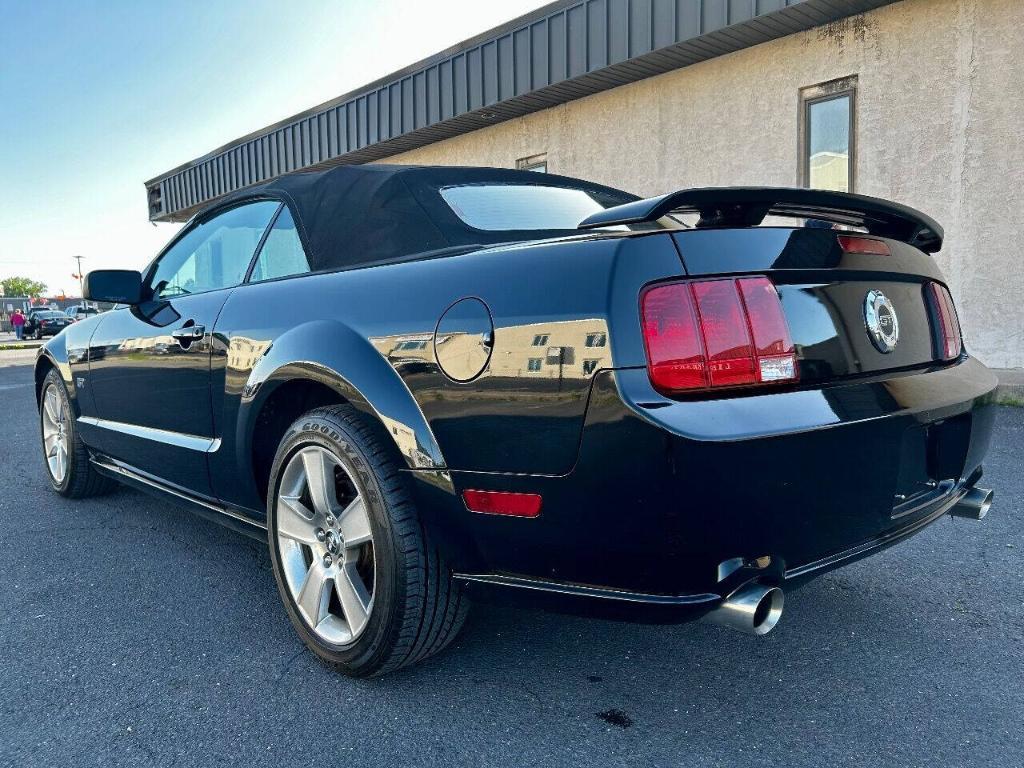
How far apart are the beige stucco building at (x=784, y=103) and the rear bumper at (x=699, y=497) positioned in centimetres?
583

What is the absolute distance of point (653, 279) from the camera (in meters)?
1.61

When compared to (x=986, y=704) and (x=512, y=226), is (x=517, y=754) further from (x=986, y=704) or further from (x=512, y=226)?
(x=512, y=226)

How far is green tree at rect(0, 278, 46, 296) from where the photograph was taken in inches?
5143

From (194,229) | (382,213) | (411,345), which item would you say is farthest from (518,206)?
(194,229)

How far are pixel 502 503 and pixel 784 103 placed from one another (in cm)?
720

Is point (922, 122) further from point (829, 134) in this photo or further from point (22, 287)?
point (22, 287)

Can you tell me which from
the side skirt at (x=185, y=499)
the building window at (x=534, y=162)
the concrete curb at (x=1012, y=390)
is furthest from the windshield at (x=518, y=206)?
the building window at (x=534, y=162)

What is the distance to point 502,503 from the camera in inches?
68.4

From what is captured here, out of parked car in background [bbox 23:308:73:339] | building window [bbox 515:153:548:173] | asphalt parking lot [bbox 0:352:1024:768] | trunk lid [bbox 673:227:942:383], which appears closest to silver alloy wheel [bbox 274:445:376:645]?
asphalt parking lot [bbox 0:352:1024:768]

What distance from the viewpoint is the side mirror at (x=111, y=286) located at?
3254 millimetres

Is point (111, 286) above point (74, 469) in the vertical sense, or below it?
above

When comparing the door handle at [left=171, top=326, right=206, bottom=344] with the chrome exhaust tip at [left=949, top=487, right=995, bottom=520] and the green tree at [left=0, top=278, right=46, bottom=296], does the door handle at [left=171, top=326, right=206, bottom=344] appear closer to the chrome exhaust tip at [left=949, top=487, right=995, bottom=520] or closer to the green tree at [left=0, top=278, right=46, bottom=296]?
the chrome exhaust tip at [left=949, top=487, right=995, bottom=520]

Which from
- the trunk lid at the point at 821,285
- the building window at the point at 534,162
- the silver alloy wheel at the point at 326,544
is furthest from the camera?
the building window at the point at 534,162

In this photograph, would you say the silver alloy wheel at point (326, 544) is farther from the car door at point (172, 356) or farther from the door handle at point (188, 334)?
the door handle at point (188, 334)
